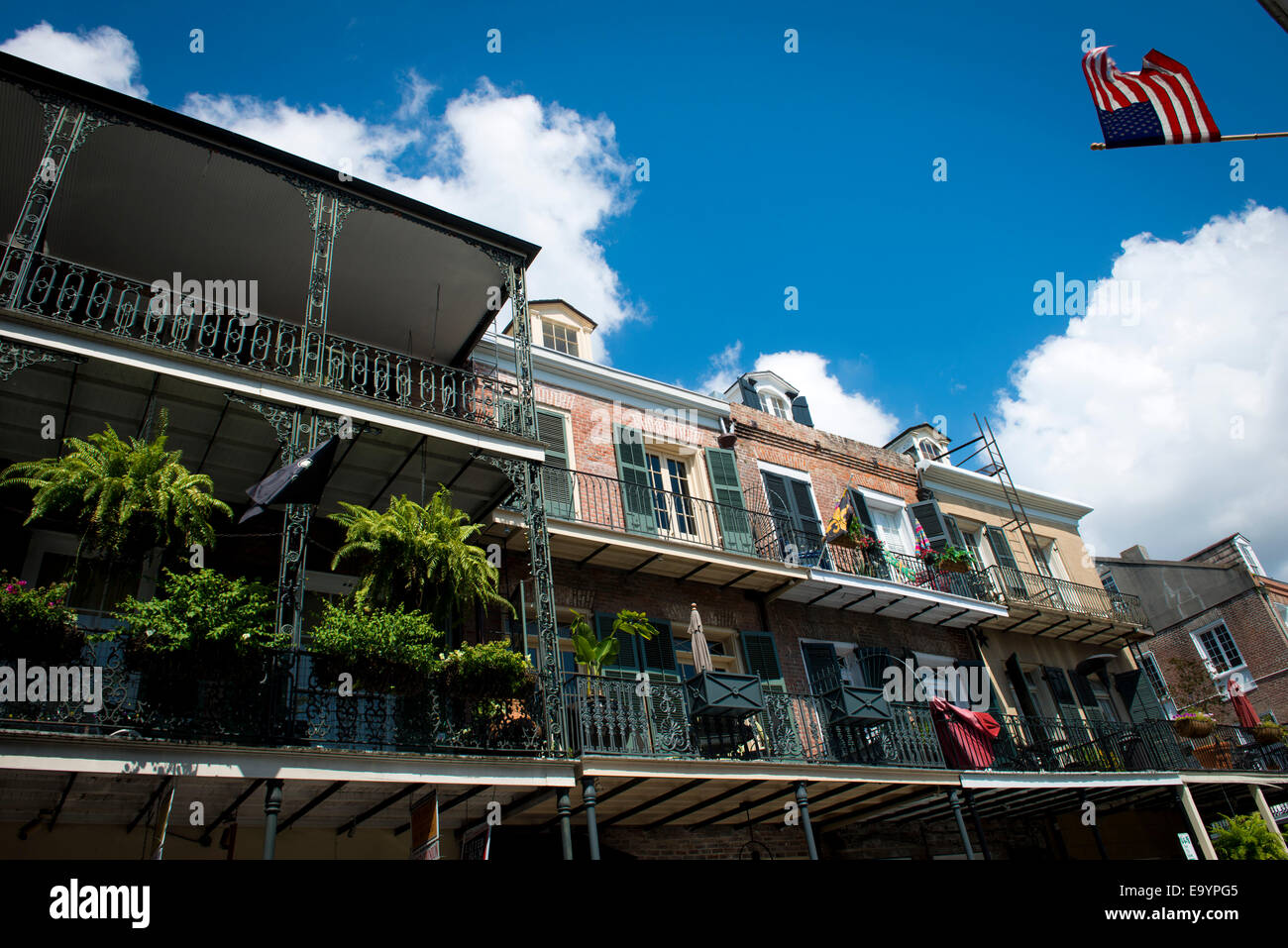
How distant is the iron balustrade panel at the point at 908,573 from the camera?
47.5 ft

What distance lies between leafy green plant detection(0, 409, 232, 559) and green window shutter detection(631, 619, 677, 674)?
5.70m

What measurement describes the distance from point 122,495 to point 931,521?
13.4 metres

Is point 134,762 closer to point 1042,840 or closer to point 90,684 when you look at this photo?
point 90,684

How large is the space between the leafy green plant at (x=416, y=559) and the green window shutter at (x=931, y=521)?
10.2 meters

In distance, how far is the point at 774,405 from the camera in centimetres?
1706

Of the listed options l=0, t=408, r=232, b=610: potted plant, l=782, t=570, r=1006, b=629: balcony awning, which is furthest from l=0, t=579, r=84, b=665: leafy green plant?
l=782, t=570, r=1006, b=629: balcony awning

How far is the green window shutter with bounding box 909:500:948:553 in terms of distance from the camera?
1592 centimetres

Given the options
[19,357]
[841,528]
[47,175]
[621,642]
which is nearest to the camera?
[19,357]

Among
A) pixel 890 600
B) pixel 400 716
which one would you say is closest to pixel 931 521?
pixel 890 600

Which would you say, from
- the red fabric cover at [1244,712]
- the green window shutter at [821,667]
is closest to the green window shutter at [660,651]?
the green window shutter at [821,667]

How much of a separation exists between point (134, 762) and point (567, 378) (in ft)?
27.8

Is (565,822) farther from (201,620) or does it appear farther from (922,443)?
(922,443)

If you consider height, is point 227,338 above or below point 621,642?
above

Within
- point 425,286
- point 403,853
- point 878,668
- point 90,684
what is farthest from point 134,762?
point 878,668
